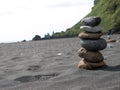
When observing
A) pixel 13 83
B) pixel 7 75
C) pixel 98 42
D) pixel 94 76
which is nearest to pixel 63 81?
pixel 94 76

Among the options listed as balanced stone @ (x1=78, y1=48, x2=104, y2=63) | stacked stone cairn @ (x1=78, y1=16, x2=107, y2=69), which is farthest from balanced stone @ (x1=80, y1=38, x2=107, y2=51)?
balanced stone @ (x1=78, y1=48, x2=104, y2=63)

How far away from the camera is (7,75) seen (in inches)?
768

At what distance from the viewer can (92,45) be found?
18328 millimetres

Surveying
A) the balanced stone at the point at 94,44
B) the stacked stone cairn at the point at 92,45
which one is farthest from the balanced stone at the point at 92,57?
the balanced stone at the point at 94,44

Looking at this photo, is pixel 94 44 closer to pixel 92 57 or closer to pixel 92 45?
pixel 92 45

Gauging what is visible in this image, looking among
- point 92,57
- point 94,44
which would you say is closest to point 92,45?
point 94,44

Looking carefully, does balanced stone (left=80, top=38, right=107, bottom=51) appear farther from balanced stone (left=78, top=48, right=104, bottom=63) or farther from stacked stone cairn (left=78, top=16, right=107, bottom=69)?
balanced stone (left=78, top=48, right=104, bottom=63)

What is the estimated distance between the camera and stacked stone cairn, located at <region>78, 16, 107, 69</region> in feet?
59.8

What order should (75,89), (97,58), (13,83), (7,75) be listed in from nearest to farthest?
(75,89) → (13,83) → (97,58) → (7,75)

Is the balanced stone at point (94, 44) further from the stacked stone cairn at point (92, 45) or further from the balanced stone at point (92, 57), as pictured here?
the balanced stone at point (92, 57)

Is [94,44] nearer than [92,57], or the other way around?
[92,57]

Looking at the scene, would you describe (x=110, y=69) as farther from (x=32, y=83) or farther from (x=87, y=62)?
(x=32, y=83)

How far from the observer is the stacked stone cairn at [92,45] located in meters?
18.2

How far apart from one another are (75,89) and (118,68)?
170 inches
